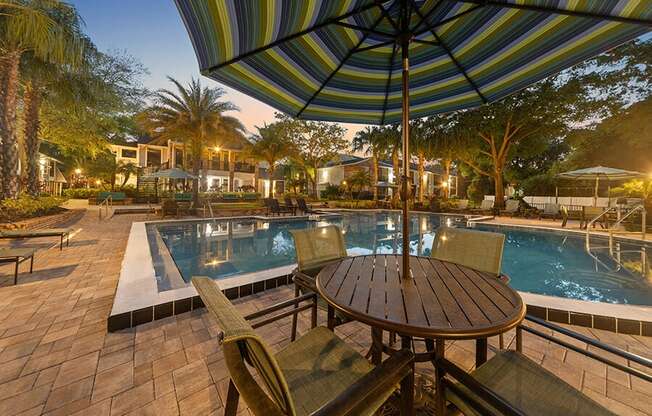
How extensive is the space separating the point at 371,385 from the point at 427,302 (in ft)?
1.99

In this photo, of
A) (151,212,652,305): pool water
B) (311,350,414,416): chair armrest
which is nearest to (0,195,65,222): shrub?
(151,212,652,305): pool water

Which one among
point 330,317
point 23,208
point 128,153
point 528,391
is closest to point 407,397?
point 528,391

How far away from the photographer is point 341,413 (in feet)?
2.70

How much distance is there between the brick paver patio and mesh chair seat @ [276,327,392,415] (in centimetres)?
62

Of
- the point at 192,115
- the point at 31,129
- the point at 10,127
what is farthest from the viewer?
the point at 192,115

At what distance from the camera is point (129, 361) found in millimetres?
1970

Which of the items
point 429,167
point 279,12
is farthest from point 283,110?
point 429,167

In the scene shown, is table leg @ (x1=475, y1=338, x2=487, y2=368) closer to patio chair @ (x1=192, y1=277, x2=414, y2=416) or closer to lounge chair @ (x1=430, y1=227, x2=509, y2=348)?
patio chair @ (x1=192, y1=277, x2=414, y2=416)

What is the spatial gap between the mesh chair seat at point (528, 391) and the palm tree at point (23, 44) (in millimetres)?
10930

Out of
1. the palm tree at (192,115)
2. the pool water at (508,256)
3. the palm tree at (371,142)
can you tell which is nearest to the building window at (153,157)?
the palm tree at (192,115)

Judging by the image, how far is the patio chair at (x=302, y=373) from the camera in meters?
0.79

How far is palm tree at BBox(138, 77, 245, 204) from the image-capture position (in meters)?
13.7

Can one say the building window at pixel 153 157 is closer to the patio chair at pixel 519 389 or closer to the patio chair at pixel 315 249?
the patio chair at pixel 315 249

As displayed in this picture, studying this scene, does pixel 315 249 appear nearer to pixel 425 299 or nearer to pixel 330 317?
pixel 330 317
